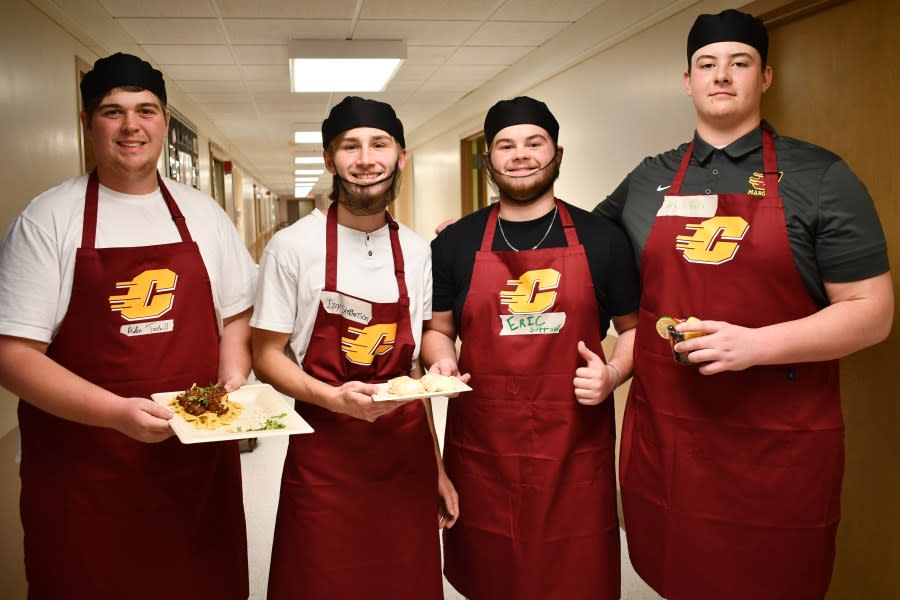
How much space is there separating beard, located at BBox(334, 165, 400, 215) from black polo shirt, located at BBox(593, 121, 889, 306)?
751 millimetres

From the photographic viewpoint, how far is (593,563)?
184 centimetres

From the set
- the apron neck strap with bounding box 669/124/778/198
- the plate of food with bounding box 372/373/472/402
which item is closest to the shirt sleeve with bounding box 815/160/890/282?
the apron neck strap with bounding box 669/124/778/198

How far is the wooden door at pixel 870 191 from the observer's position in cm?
219

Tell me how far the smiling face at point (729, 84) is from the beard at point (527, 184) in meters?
0.41

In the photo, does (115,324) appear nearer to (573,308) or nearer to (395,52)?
(573,308)

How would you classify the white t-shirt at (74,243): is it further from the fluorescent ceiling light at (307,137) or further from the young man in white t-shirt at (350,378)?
the fluorescent ceiling light at (307,137)

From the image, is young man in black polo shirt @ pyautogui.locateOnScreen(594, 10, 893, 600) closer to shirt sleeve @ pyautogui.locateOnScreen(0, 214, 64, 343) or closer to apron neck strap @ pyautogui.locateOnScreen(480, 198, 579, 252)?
apron neck strap @ pyautogui.locateOnScreen(480, 198, 579, 252)

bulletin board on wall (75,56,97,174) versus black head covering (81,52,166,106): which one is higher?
bulletin board on wall (75,56,97,174)

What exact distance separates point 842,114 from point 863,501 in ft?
4.30

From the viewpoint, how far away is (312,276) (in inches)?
67.6

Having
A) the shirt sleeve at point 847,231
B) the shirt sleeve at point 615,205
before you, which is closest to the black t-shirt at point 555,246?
the shirt sleeve at point 615,205

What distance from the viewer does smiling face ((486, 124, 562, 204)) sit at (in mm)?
1872

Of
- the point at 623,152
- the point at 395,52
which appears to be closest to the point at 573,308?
the point at 623,152

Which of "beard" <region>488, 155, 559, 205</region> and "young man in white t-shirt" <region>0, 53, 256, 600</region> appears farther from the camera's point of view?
"beard" <region>488, 155, 559, 205</region>
